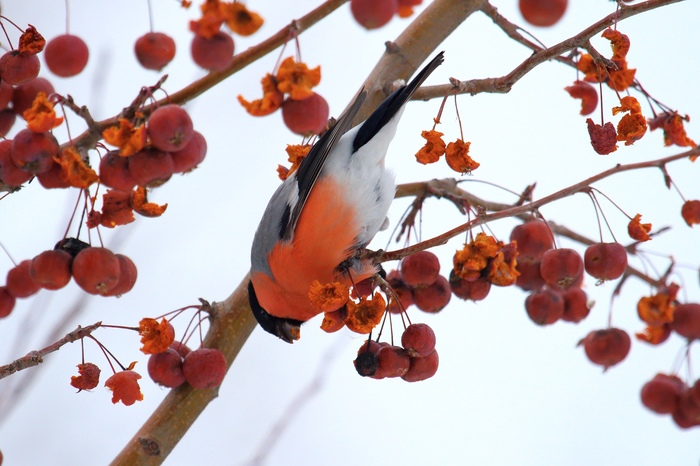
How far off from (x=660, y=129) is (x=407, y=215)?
22.9 inches

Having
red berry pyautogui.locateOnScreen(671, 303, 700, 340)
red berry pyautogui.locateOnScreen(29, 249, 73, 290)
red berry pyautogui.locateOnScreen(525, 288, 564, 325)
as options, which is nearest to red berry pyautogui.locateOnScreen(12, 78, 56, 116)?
red berry pyautogui.locateOnScreen(29, 249, 73, 290)

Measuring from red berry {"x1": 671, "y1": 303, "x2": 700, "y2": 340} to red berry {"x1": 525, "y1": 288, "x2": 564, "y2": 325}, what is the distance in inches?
12.4

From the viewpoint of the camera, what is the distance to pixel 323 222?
1.83m

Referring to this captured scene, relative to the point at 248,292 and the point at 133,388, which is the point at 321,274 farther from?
the point at 133,388

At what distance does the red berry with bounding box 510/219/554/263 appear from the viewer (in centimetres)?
159

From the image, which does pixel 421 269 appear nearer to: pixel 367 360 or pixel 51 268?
pixel 367 360

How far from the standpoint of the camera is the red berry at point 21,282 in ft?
4.64

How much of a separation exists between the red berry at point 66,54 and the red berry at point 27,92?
0.10 feet

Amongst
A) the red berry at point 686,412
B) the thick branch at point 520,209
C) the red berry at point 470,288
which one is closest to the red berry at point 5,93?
the thick branch at point 520,209

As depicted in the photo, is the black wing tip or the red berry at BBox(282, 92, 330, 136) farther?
the black wing tip

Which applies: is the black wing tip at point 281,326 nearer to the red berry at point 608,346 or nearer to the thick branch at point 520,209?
the thick branch at point 520,209

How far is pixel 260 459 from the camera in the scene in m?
1.89

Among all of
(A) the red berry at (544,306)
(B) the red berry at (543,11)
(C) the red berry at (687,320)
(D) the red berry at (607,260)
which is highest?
(C) the red berry at (687,320)

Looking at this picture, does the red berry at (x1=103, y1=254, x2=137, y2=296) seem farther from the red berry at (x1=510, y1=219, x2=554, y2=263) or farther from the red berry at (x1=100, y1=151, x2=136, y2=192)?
the red berry at (x1=510, y1=219, x2=554, y2=263)
